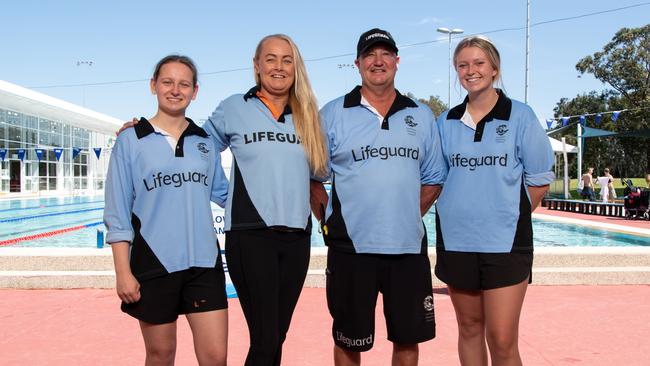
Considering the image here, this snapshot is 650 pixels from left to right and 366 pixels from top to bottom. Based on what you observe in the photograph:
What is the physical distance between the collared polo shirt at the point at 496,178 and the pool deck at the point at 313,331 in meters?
1.40

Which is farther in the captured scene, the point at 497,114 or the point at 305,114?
the point at 497,114

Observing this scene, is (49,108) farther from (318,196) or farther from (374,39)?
(374,39)

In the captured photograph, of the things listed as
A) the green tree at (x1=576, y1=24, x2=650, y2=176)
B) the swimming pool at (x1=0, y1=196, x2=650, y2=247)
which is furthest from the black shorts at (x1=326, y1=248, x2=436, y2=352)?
the green tree at (x1=576, y1=24, x2=650, y2=176)

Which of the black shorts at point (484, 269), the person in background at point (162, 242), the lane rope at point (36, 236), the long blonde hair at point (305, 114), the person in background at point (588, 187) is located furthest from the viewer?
the person in background at point (588, 187)

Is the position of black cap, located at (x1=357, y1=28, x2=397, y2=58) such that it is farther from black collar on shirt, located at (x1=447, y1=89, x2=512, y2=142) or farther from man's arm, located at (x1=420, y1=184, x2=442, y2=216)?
man's arm, located at (x1=420, y1=184, x2=442, y2=216)

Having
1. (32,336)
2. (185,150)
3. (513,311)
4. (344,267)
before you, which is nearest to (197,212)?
(185,150)

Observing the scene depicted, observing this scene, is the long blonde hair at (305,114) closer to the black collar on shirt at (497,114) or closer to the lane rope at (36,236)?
the black collar on shirt at (497,114)

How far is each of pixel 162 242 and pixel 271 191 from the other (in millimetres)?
530

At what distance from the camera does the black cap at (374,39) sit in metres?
2.69

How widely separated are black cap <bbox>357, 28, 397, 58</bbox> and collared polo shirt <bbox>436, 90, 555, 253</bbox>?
0.57 m

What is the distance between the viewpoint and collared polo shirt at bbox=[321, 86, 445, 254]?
261 cm

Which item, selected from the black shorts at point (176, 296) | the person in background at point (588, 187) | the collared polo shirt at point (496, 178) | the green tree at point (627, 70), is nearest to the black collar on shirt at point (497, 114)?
the collared polo shirt at point (496, 178)

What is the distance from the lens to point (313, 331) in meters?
4.54

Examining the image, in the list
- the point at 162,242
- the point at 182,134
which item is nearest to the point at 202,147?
the point at 182,134
